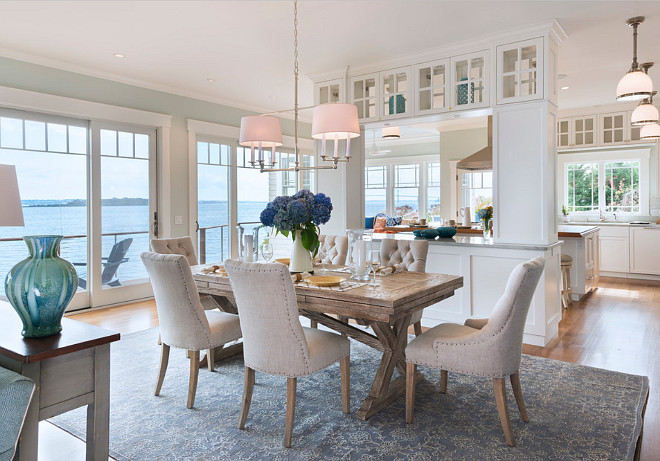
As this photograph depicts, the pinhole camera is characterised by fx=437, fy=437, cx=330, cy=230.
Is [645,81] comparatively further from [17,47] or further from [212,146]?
[17,47]

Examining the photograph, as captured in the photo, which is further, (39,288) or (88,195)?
(88,195)

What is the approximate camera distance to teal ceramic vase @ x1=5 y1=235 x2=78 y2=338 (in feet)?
5.12

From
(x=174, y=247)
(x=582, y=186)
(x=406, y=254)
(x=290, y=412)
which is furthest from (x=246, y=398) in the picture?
(x=582, y=186)

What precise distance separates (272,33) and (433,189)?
19.5 feet

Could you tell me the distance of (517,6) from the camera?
3.28 metres

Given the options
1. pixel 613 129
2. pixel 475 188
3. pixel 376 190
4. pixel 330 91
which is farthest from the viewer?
pixel 376 190

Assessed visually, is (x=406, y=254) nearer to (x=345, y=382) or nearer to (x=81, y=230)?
(x=345, y=382)

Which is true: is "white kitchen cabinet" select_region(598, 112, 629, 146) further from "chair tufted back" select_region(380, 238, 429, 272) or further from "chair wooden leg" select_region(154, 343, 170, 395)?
"chair wooden leg" select_region(154, 343, 170, 395)

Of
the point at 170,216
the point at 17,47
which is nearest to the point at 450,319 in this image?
the point at 170,216

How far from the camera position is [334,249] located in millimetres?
3812

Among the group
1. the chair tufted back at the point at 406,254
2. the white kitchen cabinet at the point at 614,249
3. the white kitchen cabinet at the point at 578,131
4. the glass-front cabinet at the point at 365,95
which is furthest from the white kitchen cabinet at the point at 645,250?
the chair tufted back at the point at 406,254

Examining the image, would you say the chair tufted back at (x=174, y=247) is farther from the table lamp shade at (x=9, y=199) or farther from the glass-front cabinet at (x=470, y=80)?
the glass-front cabinet at (x=470, y=80)

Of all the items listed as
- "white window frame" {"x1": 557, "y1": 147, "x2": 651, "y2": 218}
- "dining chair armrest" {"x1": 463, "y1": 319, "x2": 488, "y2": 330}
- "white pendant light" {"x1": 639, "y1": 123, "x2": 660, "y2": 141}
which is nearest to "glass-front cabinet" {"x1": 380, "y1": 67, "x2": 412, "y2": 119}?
"dining chair armrest" {"x1": 463, "y1": 319, "x2": 488, "y2": 330}

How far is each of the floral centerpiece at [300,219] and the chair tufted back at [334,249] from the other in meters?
0.81
